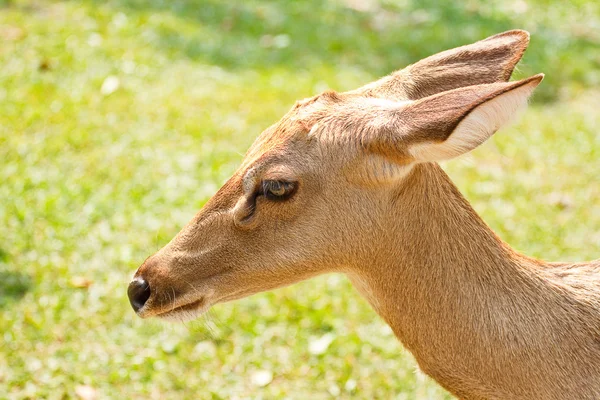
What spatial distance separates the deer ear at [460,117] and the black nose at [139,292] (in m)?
1.19

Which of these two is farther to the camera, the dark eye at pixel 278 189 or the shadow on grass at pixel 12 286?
the shadow on grass at pixel 12 286

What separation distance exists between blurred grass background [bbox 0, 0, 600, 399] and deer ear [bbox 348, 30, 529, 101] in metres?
0.36

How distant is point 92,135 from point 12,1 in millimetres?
3039

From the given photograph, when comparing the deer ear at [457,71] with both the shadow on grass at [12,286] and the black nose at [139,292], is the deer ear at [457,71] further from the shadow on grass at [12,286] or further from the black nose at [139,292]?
the shadow on grass at [12,286]

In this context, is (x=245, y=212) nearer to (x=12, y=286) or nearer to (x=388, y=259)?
(x=388, y=259)

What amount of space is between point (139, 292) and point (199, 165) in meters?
3.61

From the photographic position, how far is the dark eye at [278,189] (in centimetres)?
312

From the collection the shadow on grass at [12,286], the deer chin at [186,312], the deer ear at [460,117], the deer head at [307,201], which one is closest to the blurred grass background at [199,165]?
the shadow on grass at [12,286]

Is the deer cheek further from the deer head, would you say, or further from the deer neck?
the deer neck

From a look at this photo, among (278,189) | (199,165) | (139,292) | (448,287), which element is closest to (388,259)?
(448,287)

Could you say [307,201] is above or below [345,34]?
below

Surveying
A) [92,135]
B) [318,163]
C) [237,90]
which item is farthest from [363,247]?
[237,90]

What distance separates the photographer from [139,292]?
3.31 m

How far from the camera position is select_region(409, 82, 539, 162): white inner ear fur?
253 centimetres
